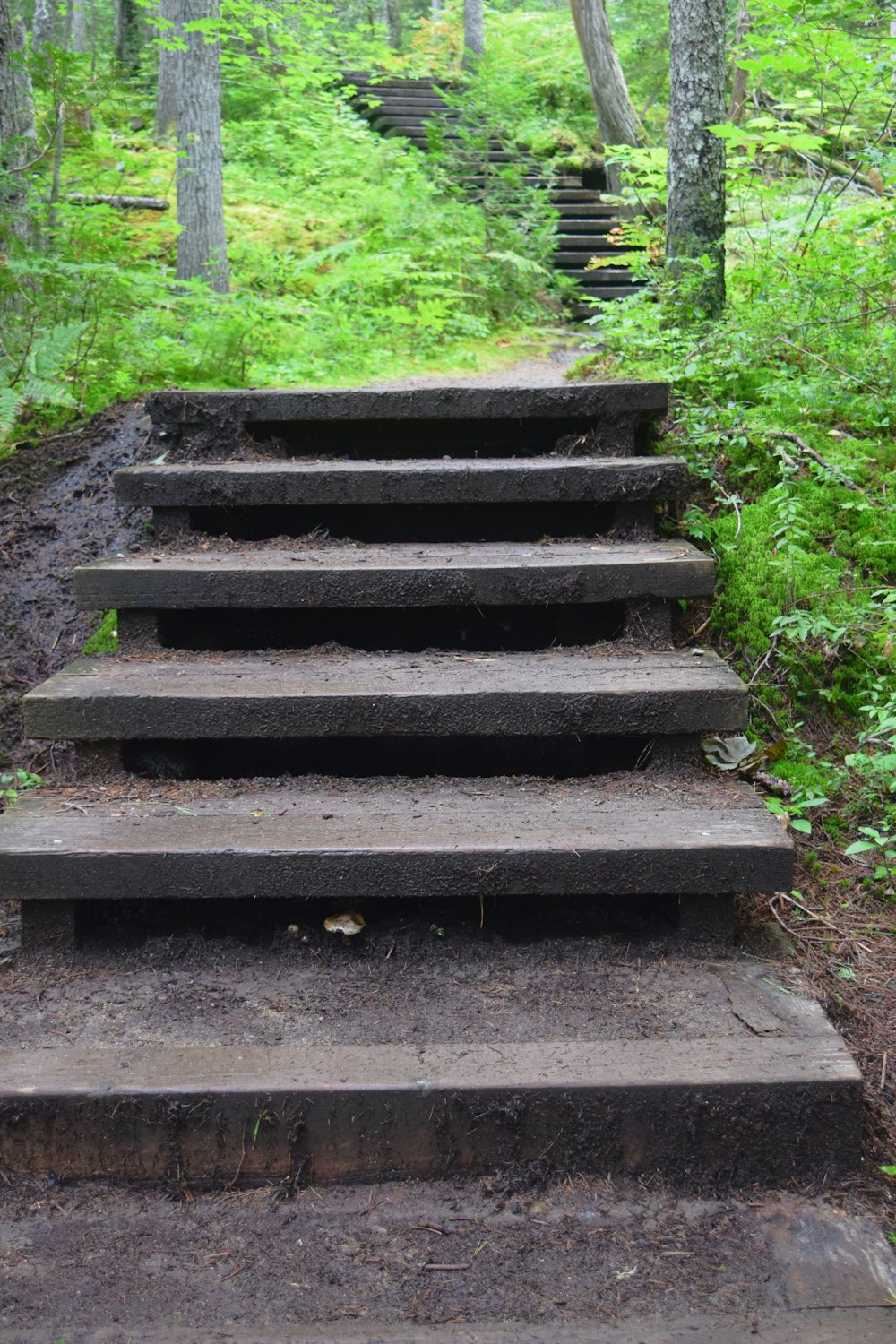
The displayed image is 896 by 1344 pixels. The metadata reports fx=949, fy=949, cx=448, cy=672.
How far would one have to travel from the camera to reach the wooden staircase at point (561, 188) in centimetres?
970

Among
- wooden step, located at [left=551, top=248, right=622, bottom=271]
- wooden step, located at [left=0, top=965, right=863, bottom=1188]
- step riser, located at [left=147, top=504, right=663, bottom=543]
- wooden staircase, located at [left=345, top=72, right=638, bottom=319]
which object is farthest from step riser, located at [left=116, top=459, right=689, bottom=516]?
wooden step, located at [left=551, top=248, right=622, bottom=271]

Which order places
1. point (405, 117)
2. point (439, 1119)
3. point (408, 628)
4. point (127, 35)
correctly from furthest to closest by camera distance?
1. point (127, 35)
2. point (405, 117)
3. point (408, 628)
4. point (439, 1119)

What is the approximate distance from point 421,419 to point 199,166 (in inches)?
271

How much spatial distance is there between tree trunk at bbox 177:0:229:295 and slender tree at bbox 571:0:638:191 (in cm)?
449

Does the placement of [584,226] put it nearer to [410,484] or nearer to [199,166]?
[199,166]

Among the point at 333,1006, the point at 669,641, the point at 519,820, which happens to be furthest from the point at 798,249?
the point at 333,1006

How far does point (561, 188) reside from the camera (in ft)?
38.1

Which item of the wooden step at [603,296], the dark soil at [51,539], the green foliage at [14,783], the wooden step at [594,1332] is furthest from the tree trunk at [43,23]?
the wooden step at [594,1332]

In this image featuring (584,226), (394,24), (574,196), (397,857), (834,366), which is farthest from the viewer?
(394,24)

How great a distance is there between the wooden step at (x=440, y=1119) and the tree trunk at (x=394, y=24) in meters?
28.1

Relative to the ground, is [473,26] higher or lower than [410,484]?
higher

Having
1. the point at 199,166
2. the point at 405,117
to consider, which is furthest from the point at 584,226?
the point at 405,117

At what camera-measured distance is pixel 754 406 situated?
3943 millimetres

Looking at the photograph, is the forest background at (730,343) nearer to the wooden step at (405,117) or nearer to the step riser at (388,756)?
the step riser at (388,756)
